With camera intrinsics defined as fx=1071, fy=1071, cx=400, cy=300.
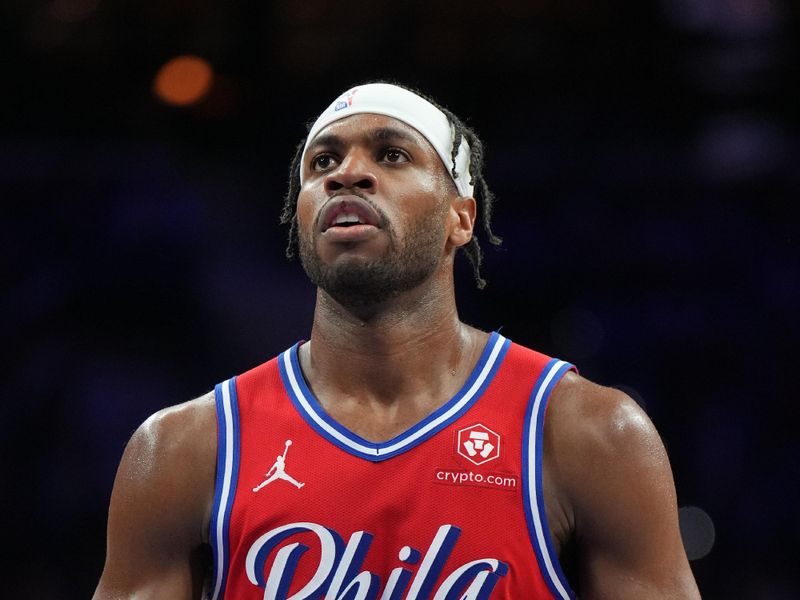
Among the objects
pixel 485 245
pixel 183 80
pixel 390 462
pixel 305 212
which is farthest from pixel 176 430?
pixel 183 80

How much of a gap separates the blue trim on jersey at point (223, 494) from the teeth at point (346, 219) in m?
0.53

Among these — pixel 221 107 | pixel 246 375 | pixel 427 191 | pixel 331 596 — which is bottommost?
pixel 331 596

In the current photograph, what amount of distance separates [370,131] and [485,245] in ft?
11.8

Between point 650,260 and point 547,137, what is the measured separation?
0.97 meters

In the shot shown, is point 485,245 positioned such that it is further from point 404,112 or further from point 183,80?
point 404,112

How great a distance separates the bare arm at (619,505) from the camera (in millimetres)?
2373

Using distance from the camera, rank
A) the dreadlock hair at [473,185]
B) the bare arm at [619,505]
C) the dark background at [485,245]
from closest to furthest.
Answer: the bare arm at [619,505]
the dreadlock hair at [473,185]
the dark background at [485,245]

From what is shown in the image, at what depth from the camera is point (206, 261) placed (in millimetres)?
6262

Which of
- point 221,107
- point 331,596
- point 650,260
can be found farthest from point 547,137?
point 331,596

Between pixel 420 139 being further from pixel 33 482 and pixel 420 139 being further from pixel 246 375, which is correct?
pixel 33 482

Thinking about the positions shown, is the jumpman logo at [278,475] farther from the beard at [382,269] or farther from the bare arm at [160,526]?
the beard at [382,269]

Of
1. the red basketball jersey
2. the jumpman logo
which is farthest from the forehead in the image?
the jumpman logo

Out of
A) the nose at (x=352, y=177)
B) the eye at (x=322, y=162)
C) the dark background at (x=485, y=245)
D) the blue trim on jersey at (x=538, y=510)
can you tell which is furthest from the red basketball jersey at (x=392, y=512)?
the dark background at (x=485, y=245)

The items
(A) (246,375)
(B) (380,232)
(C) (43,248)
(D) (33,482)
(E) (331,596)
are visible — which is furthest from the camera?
(C) (43,248)
